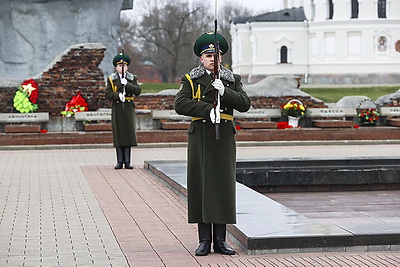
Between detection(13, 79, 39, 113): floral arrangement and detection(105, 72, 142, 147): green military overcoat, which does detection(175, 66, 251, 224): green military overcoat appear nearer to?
detection(105, 72, 142, 147): green military overcoat

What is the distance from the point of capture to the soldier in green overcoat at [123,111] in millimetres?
16484

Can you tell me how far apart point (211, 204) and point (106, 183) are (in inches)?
248

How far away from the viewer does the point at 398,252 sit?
8.47 m

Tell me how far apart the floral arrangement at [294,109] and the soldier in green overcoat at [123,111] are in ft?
32.4

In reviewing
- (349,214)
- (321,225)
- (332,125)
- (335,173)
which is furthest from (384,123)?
(321,225)

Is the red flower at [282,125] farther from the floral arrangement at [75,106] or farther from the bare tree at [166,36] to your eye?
the bare tree at [166,36]

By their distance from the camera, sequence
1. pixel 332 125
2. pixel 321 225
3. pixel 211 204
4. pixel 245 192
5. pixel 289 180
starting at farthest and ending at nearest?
pixel 332 125 → pixel 289 180 → pixel 245 192 → pixel 321 225 → pixel 211 204

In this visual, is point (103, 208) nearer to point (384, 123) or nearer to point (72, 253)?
point (72, 253)

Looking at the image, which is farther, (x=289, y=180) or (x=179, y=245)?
(x=289, y=180)

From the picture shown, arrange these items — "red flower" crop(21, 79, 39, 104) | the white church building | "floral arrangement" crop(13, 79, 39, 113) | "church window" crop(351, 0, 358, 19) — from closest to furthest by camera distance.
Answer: "floral arrangement" crop(13, 79, 39, 113) < "red flower" crop(21, 79, 39, 104) < the white church building < "church window" crop(351, 0, 358, 19)

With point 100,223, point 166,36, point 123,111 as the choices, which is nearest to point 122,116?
point 123,111

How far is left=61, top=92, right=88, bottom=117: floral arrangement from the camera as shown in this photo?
25.1 metres

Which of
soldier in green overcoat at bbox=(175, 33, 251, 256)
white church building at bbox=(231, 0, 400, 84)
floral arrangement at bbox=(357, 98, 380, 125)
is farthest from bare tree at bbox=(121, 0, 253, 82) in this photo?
soldier in green overcoat at bbox=(175, 33, 251, 256)

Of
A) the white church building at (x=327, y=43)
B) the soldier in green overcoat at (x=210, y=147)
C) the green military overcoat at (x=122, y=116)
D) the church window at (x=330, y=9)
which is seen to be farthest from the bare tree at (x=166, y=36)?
the soldier in green overcoat at (x=210, y=147)
